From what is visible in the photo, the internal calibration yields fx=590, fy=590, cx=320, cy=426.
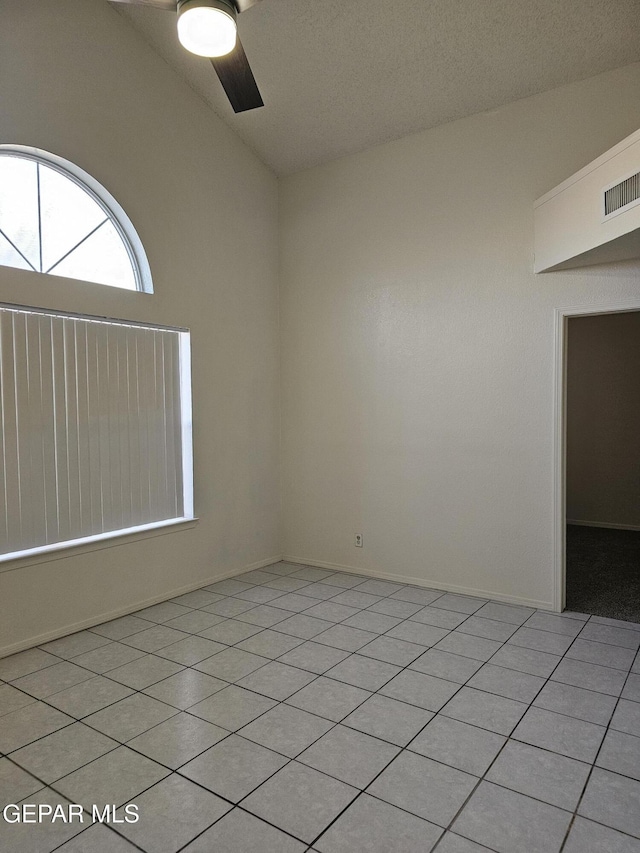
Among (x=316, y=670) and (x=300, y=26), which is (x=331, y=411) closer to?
(x=316, y=670)

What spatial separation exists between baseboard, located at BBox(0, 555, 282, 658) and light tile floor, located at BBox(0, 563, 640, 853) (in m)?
0.06

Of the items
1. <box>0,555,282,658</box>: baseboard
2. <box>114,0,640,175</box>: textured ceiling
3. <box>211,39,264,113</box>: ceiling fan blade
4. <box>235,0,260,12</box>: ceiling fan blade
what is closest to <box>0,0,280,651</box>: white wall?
<box>0,555,282,658</box>: baseboard

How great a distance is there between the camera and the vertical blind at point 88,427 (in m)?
3.42

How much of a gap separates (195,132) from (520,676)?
4.33m

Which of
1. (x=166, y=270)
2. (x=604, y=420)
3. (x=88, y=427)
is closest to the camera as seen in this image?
(x=88, y=427)

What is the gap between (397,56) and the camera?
3.90 m

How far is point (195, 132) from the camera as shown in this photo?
4.53 metres

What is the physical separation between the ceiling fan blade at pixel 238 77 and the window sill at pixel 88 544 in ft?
8.83

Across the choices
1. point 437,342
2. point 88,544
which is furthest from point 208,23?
point 88,544

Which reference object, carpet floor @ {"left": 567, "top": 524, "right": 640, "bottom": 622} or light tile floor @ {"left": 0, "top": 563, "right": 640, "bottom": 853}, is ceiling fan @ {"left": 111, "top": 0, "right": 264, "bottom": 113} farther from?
carpet floor @ {"left": 567, "top": 524, "right": 640, "bottom": 622}

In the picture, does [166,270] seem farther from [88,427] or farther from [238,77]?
[238,77]

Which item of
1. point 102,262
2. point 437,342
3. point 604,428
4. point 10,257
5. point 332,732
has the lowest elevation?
point 332,732

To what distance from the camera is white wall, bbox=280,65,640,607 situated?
13.4 ft

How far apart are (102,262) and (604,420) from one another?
566 cm
